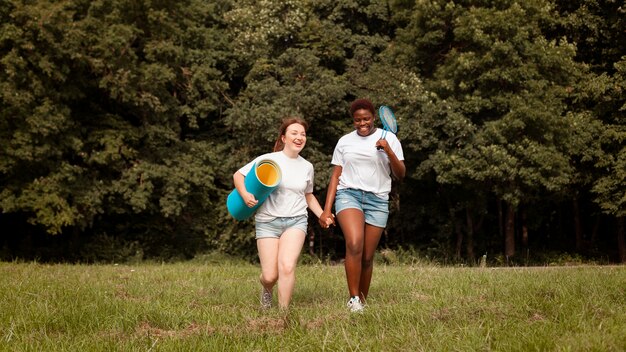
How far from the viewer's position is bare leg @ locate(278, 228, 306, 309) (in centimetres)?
653

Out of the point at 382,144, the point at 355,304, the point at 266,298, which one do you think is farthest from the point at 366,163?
the point at 266,298

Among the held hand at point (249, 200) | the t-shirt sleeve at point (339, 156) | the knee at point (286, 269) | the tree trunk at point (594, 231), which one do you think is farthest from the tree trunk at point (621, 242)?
the held hand at point (249, 200)

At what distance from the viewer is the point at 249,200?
6562 mm

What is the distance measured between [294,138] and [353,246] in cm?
114

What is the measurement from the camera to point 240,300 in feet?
24.2

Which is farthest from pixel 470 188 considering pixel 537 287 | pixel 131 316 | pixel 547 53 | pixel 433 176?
pixel 131 316

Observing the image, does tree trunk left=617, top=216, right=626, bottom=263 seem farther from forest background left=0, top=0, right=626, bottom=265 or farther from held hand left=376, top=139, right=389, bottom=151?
held hand left=376, top=139, right=389, bottom=151

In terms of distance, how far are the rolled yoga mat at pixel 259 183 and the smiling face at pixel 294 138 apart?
0.28m

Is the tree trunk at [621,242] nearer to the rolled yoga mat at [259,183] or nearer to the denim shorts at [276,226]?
the denim shorts at [276,226]

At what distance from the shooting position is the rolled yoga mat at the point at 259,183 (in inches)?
259

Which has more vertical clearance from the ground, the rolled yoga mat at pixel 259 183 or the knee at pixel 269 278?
the rolled yoga mat at pixel 259 183

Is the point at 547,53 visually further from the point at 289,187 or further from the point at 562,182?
the point at 289,187

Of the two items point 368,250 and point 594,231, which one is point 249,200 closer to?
point 368,250

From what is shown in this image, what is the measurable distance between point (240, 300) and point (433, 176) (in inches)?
787
